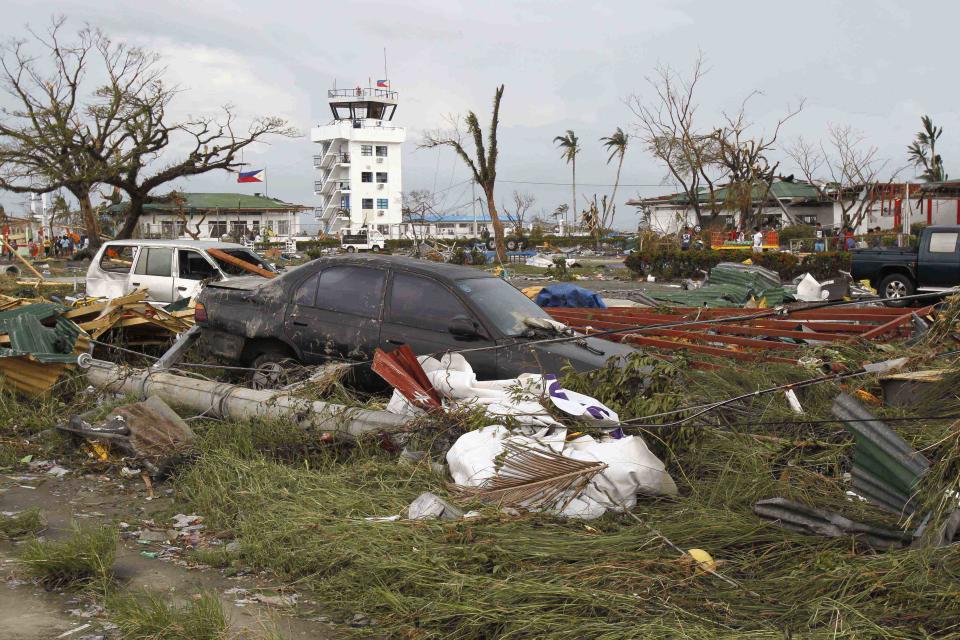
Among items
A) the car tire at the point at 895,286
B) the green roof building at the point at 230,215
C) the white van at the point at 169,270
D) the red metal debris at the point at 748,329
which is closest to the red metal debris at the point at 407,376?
the red metal debris at the point at 748,329

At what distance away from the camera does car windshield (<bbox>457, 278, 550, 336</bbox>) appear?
22.7ft

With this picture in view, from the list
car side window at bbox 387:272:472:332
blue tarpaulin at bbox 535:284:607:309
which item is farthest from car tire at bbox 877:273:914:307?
car side window at bbox 387:272:472:332

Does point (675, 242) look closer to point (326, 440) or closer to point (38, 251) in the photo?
point (326, 440)

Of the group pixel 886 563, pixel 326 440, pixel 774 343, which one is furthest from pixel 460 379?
pixel 774 343

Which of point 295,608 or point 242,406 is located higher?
point 242,406

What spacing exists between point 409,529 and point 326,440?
1.78 metres

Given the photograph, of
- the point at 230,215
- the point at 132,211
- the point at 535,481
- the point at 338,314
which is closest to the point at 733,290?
the point at 338,314

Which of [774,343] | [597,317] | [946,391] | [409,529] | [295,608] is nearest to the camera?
[295,608]

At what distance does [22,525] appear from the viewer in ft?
16.4

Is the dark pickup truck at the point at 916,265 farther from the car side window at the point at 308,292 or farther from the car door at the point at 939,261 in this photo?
the car side window at the point at 308,292

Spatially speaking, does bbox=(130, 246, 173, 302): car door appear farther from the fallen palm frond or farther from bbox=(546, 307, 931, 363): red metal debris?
the fallen palm frond

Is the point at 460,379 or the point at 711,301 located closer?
the point at 460,379

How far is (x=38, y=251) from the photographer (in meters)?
48.2

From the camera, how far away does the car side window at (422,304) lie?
6.93 meters
